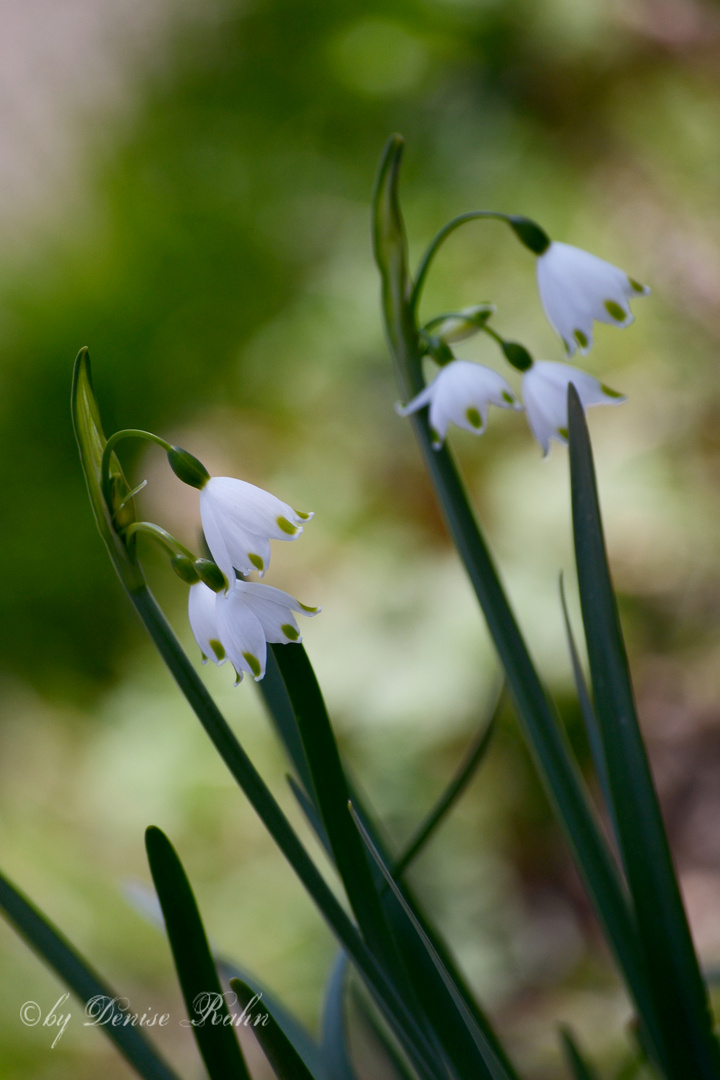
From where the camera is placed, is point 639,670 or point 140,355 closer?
point 639,670

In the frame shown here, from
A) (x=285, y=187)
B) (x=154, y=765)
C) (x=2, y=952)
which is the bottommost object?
(x=2, y=952)

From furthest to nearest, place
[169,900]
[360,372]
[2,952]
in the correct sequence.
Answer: [360,372]
[2,952]
[169,900]

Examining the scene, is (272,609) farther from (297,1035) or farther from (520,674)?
(297,1035)

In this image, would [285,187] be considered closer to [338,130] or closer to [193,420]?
[338,130]

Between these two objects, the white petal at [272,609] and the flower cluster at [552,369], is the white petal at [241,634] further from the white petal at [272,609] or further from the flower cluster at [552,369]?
the flower cluster at [552,369]

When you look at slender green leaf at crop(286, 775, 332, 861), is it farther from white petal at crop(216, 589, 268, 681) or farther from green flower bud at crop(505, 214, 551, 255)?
green flower bud at crop(505, 214, 551, 255)

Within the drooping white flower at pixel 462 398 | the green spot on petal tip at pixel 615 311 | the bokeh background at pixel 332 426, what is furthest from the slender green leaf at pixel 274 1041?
the bokeh background at pixel 332 426

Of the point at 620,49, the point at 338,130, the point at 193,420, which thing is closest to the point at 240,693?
the point at 193,420
